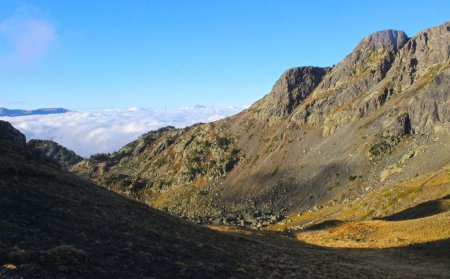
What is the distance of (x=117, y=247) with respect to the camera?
80.2 feet

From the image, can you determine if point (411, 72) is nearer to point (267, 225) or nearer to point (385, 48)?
point (385, 48)

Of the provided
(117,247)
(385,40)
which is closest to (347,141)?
(385,40)

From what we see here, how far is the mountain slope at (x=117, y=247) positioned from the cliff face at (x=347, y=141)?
78611 mm

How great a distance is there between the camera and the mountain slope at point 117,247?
66.2 ft

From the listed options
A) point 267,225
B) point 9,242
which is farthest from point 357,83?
point 9,242

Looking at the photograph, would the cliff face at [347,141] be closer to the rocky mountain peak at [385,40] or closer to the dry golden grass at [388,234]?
the rocky mountain peak at [385,40]

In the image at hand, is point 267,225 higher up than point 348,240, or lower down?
lower down

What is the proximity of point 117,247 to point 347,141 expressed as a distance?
131m

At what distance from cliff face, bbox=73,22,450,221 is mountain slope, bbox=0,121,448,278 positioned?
7861 cm

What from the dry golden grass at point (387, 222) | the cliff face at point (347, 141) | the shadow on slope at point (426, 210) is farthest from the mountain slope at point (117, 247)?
the cliff face at point (347, 141)

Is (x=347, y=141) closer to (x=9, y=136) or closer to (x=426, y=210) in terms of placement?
(x=426, y=210)

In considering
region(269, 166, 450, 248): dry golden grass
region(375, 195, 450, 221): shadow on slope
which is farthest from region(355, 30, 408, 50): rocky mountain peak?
region(375, 195, 450, 221): shadow on slope

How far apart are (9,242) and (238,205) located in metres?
128

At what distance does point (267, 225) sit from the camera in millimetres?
111938
